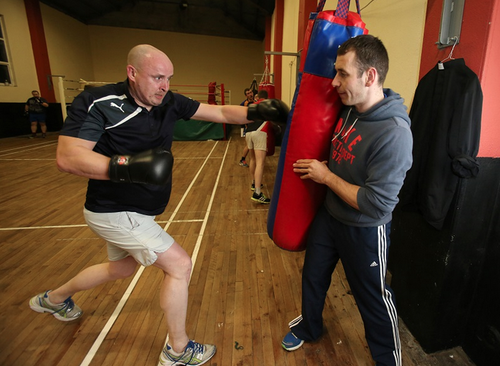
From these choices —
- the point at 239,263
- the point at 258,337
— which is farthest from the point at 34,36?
the point at 258,337

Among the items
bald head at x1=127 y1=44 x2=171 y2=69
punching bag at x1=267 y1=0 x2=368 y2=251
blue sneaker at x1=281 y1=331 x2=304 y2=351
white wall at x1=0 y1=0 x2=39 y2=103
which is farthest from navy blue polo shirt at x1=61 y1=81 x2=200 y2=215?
white wall at x1=0 y1=0 x2=39 y2=103

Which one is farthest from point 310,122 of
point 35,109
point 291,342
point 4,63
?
point 4,63

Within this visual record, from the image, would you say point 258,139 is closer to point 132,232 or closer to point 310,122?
point 310,122

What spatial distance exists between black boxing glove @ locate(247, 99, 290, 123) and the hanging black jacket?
0.63 meters

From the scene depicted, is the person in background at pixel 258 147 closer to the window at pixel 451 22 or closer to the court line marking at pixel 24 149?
the window at pixel 451 22

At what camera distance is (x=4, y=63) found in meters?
8.95

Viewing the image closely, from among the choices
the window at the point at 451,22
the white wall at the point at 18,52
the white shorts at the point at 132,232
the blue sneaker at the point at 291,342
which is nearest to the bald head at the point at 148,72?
the white shorts at the point at 132,232

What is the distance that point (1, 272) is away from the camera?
218 centimetres

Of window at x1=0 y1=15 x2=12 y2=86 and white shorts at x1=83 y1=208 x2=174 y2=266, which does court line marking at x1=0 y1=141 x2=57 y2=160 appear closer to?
window at x1=0 y1=15 x2=12 y2=86

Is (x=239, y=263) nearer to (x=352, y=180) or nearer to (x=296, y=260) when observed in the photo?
(x=296, y=260)

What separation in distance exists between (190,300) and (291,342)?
2.28ft

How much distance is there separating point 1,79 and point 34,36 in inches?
77.6

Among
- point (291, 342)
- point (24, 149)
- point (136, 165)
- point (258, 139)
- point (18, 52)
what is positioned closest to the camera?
point (136, 165)

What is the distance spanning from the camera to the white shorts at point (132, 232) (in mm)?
1240
